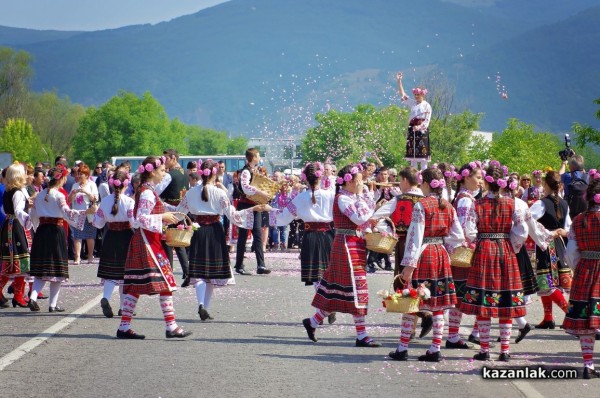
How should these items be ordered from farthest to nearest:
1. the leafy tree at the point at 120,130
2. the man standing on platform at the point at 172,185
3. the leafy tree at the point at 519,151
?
the leafy tree at the point at 120,130
the leafy tree at the point at 519,151
the man standing on platform at the point at 172,185

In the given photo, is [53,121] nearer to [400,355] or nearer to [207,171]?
[207,171]

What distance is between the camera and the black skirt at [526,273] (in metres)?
12.4

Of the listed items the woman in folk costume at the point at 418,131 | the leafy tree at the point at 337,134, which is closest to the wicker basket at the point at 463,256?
the woman in folk costume at the point at 418,131

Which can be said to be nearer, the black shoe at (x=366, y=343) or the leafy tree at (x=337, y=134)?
the black shoe at (x=366, y=343)

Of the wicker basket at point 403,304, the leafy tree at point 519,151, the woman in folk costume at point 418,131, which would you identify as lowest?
the wicker basket at point 403,304

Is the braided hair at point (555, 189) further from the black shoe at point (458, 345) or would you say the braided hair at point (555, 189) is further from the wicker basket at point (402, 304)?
the wicker basket at point (402, 304)

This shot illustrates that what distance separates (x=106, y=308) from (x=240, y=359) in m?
3.85

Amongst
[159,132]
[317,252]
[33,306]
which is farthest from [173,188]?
[159,132]

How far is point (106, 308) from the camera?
14570 millimetres

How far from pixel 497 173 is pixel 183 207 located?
4.81 meters

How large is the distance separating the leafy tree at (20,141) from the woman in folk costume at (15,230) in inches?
3903

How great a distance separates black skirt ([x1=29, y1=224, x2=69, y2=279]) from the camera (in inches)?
595

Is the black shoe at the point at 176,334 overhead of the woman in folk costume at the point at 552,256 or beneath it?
beneath

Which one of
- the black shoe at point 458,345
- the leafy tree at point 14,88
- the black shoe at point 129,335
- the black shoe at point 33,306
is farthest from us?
the leafy tree at point 14,88
